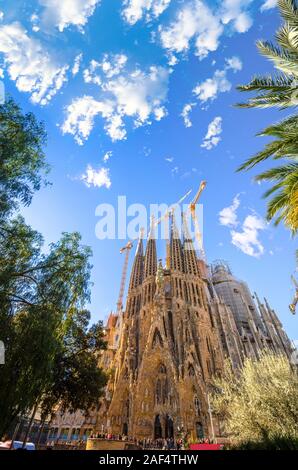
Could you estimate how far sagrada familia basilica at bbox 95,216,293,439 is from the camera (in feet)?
97.5

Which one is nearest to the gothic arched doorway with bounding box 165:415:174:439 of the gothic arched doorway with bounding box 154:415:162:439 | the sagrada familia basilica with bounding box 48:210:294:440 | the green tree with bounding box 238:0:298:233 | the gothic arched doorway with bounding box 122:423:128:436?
the sagrada familia basilica with bounding box 48:210:294:440

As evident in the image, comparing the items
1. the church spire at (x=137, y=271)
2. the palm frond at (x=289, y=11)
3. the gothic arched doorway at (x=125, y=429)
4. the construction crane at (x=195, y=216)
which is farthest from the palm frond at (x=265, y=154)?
the construction crane at (x=195, y=216)

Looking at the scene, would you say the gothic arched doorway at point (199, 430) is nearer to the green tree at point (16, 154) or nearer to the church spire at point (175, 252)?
the church spire at point (175, 252)

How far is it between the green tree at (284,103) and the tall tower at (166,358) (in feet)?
101

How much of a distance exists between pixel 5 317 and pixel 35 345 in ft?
4.73

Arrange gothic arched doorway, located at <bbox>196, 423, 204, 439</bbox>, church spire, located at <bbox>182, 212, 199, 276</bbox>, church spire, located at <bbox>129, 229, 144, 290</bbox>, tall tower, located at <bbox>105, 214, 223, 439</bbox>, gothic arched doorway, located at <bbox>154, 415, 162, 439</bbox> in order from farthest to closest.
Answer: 1. church spire, located at <bbox>129, 229, 144, 290</bbox>
2. church spire, located at <bbox>182, 212, 199, 276</bbox>
3. tall tower, located at <bbox>105, 214, 223, 439</bbox>
4. gothic arched doorway, located at <bbox>154, 415, 162, 439</bbox>
5. gothic arched doorway, located at <bbox>196, 423, 204, 439</bbox>

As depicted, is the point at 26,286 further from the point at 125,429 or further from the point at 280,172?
the point at 125,429

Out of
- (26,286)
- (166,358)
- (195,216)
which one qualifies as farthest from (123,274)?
(26,286)

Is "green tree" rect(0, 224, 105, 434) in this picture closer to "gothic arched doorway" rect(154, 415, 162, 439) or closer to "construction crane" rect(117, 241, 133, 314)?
"gothic arched doorway" rect(154, 415, 162, 439)

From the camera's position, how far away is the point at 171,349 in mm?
35812

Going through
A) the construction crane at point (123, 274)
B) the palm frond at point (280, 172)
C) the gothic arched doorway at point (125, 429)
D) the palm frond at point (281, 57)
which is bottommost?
the gothic arched doorway at point (125, 429)

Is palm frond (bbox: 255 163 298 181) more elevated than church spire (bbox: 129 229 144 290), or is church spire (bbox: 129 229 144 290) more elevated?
Result: church spire (bbox: 129 229 144 290)

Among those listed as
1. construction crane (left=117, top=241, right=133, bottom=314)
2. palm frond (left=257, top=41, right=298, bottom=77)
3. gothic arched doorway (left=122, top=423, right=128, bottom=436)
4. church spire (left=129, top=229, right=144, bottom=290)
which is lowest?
gothic arched doorway (left=122, top=423, right=128, bottom=436)

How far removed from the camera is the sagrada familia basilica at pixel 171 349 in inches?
1169
